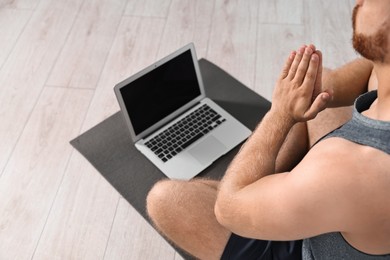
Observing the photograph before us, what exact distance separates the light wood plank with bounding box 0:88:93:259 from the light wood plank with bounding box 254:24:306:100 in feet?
2.77

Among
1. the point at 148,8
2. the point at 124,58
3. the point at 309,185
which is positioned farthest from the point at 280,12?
the point at 309,185

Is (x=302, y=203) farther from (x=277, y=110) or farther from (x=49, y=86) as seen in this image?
(x=49, y=86)

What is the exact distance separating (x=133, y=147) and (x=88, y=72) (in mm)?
674

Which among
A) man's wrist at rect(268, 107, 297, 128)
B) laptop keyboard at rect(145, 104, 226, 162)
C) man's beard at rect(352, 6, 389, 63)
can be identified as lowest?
laptop keyboard at rect(145, 104, 226, 162)

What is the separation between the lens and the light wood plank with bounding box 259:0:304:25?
2639mm

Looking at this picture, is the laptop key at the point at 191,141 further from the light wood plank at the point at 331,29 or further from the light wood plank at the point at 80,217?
the light wood plank at the point at 331,29

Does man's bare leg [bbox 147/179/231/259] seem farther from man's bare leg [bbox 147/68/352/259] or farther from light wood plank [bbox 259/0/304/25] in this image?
light wood plank [bbox 259/0/304/25]

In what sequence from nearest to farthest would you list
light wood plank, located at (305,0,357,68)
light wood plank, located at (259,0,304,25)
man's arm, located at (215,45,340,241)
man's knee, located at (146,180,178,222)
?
man's arm, located at (215,45,340,241) → man's knee, located at (146,180,178,222) → light wood plank, located at (305,0,357,68) → light wood plank, located at (259,0,304,25)

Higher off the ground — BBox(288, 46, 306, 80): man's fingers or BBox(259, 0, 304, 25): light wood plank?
BBox(288, 46, 306, 80): man's fingers

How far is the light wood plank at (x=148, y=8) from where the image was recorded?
2.69 m

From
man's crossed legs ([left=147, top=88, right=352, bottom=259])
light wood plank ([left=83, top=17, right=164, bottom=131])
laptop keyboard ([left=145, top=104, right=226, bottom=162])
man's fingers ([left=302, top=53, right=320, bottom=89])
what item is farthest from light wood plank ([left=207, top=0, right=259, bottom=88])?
man's fingers ([left=302, top=53, right=320, bottom=89])

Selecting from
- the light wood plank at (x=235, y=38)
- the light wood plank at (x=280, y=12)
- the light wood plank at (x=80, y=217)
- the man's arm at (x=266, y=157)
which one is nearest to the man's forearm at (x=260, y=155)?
the man's arm at (x=266, y=157)

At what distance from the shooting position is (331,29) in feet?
8.43

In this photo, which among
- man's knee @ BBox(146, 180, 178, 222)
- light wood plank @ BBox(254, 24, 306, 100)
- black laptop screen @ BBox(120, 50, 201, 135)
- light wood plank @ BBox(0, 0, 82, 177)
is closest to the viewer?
man's knee @ BBox(146, 180, 178, 222)
